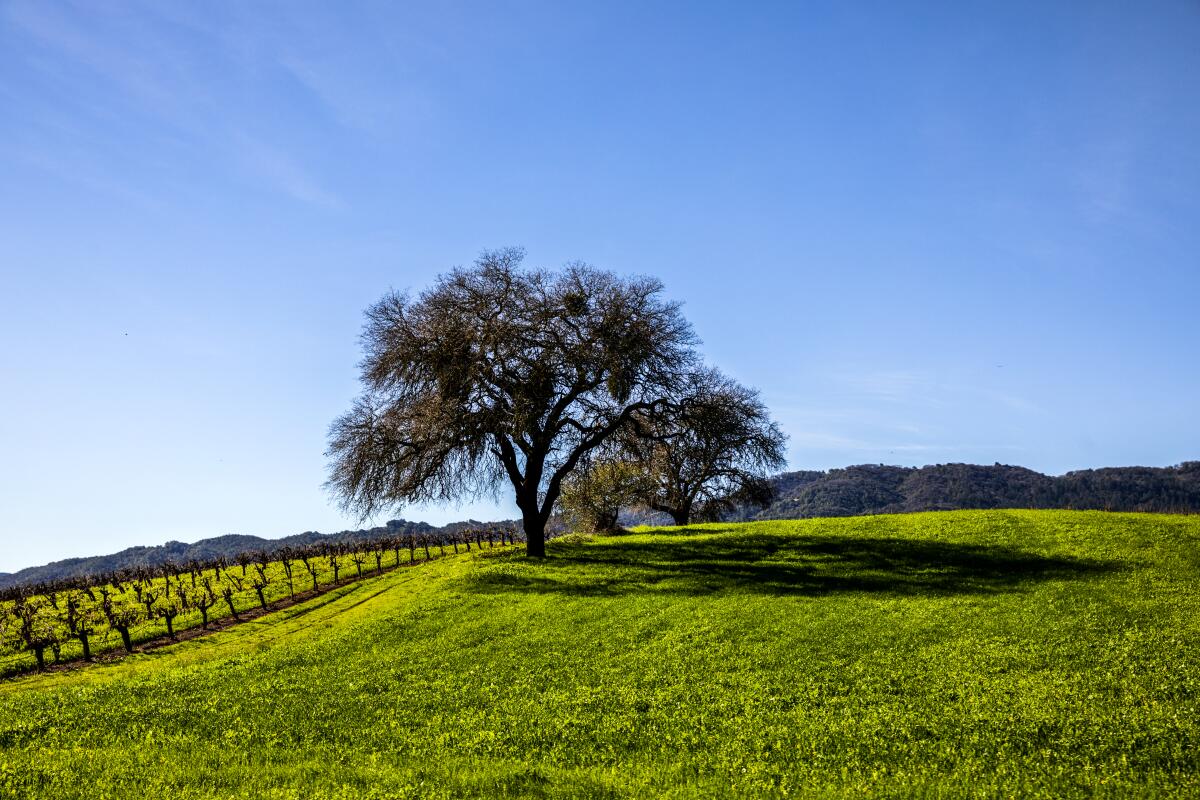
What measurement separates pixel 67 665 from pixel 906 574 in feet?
121

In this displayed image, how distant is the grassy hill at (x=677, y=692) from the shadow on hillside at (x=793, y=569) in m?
0.28

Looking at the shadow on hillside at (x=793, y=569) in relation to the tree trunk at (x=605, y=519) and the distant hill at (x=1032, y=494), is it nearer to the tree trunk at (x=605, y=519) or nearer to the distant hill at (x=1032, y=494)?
Result: the tree trunk at (x=605, y=519)

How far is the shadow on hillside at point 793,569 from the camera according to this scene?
33969mm

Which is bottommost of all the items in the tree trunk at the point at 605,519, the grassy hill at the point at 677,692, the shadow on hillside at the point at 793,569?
the grassy hill at the point at 677,692

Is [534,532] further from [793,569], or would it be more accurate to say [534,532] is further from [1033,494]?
[1033,494]

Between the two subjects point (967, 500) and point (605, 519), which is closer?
point (605, 519)

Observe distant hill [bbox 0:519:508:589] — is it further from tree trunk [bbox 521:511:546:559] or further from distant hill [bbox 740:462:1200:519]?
tree trunk [bbox 521:511:546:559]

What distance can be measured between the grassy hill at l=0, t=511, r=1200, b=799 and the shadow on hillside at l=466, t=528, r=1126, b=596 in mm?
282

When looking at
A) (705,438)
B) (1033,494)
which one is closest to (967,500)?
(1033,494)

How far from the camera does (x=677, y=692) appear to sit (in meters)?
20.1

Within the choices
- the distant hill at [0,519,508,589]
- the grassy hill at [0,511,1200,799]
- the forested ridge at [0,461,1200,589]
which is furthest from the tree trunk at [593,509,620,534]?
the forested ridge at [0,461,1200,589]

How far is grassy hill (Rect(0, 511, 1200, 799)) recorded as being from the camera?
14445 millimetres

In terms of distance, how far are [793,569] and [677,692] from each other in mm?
20181

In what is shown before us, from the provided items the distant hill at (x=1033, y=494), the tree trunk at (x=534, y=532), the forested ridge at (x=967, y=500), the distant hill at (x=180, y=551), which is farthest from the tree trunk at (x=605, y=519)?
the distant hill at (x=1033, y=494)
